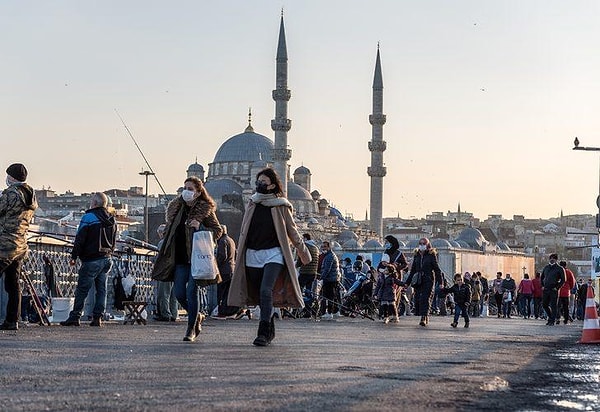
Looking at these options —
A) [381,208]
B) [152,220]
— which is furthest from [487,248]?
[152,220]

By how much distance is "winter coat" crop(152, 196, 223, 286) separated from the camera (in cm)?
1017

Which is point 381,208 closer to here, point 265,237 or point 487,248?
point 487,248

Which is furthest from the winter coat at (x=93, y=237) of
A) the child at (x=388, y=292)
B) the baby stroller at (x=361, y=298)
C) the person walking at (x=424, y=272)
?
the baby stroller at (x=361, y=298)

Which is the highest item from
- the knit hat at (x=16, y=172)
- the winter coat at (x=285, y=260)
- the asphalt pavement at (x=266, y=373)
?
the knit hat at (x=16, y=172)

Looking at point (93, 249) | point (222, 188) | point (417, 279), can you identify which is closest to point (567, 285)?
point (417, 279)

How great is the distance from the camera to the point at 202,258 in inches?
391

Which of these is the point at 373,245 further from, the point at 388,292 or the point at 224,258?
the point at 224,258

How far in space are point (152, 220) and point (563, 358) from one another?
96.2 meters

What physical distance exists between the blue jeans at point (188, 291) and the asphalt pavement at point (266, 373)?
0.86 feet

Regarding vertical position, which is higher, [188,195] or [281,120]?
[281,120]

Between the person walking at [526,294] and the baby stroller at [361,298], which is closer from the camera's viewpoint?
the baby stroller at [361,298]

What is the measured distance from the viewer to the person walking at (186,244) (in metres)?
10.1

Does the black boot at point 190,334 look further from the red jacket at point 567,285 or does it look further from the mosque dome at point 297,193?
the mosque dome at point 297,193

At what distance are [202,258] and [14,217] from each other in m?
2.25
